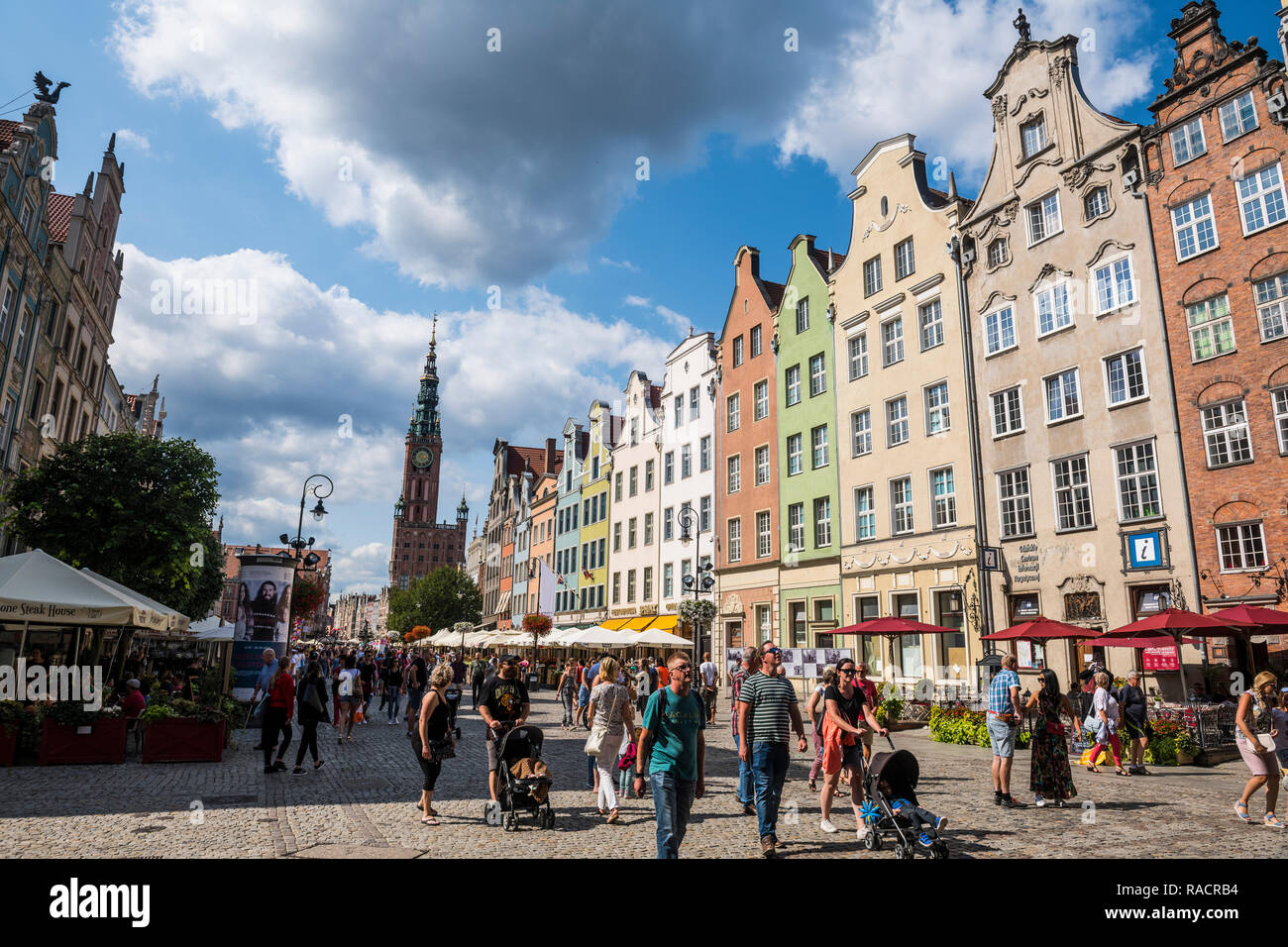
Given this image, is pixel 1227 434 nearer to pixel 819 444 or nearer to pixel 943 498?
pixel 943 498

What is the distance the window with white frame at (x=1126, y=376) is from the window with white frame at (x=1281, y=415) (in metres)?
2.89

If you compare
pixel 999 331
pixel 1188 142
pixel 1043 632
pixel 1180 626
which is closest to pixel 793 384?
pixel 999 331

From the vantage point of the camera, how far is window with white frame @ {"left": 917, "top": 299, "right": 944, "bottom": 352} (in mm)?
27172

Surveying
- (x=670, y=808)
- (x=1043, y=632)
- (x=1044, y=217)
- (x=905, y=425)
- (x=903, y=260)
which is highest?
(x=903, y=260)

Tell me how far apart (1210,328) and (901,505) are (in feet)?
35.0

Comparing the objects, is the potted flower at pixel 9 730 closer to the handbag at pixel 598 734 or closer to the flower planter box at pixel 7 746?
the flower planter box at pixel 7 746

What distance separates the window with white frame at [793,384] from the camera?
33781mm

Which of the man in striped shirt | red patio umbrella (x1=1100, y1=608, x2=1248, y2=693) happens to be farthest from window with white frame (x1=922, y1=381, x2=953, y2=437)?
the man in striped shirt

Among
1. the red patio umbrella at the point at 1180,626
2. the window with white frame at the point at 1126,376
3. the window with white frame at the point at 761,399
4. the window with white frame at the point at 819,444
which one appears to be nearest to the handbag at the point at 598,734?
the red patio umbrella at the point at 1180,626

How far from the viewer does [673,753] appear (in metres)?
6.59
